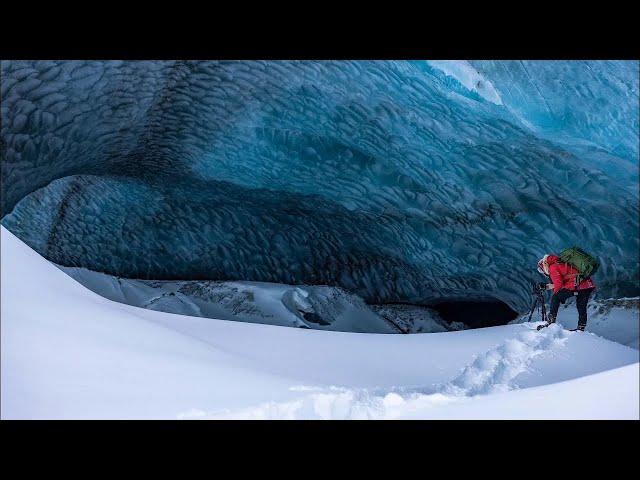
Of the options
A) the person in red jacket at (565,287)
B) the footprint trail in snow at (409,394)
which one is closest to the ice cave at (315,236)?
the footprint trail in snow at (409,394)

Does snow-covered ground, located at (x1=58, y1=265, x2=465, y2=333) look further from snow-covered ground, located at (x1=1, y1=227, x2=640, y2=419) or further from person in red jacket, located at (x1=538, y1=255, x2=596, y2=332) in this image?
person in red jacket, located at (x1=538, y1=255, x2=596, y2=332)

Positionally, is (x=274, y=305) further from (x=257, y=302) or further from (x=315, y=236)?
(x=315, y=236)

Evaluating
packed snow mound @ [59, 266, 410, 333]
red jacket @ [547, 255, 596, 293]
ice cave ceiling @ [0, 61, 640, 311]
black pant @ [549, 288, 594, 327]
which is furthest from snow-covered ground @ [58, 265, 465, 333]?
red jacket @ [547, 255, 596, 293]

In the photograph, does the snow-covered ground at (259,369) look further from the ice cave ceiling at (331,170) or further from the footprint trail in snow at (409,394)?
the ice cave ceiling at (331,170)

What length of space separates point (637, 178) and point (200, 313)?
3371 mm

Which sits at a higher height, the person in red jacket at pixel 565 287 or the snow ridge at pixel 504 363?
the person in red jacket at pixel 565 287

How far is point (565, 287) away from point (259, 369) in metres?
1.88

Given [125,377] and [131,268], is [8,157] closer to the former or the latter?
[131,268]

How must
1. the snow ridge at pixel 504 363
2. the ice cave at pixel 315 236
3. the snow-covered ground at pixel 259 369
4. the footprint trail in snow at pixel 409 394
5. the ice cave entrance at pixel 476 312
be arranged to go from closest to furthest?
1. the snow-covered ground at pixel 259 369
2. the footprint trail in snow at pixel 409 394
3. the ice cave at pixel 315 236
4. the snow ridge at pixel 504 363
5. the ice cave entrance at pixel 476 312

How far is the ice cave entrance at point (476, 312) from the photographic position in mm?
4121

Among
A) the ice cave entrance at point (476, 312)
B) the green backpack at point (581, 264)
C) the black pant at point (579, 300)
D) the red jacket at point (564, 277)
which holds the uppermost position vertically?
the green backpack at point (581, 264)

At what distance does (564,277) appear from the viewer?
10.2ft

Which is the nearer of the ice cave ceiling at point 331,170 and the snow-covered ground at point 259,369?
the snow-covered ground at point 259,369

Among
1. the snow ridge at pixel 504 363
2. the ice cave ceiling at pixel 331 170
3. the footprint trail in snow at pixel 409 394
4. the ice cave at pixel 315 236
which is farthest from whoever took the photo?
the ice cave ceiling at pixel 331 170
